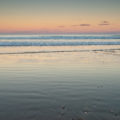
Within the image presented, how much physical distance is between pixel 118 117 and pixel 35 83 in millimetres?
4830

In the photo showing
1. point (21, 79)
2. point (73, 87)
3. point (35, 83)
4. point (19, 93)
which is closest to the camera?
point (19, 93)

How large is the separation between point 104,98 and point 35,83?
3.55 metres

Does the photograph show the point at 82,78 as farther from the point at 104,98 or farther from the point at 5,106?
the point at 5,106

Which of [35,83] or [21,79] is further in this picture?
[21,79]

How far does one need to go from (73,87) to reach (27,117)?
3.52 meters

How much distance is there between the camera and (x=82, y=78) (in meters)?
10.8

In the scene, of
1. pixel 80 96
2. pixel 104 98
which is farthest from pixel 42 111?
pixel 104 98

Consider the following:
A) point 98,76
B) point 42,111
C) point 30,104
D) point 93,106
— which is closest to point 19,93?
point 30,104

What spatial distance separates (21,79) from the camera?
1056cm

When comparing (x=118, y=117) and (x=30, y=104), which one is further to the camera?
(x=30, y=104)

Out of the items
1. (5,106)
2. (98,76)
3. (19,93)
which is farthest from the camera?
(98,76)

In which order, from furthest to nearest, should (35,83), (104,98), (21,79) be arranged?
1. (21,79)
2. (35,83)
3. (104,98)

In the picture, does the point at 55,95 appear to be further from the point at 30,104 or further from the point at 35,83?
the point at 35,83

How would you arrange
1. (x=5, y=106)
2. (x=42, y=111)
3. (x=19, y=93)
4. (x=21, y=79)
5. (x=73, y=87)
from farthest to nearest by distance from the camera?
(x=21, y=79)
(x=73, y=87)
(x=19, y=93)
(x=5, y=106)
(x=42, y=111)
